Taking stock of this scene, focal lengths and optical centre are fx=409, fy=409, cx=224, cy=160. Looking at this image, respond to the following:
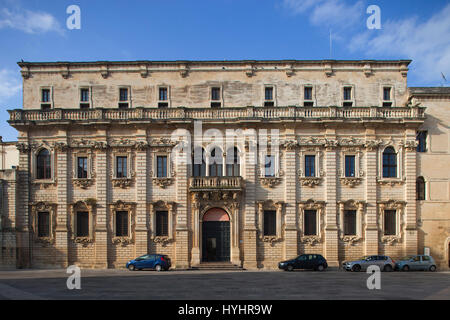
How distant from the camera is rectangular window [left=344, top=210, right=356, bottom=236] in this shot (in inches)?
1366

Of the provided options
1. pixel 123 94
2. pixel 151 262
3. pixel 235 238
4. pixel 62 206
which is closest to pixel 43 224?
pixel 62 206

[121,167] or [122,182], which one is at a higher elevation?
[121,167]

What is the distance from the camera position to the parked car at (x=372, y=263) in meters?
31.5

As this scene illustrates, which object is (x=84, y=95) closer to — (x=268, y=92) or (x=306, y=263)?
(x=268, y=92)

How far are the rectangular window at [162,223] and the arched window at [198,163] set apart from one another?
14.0 feet

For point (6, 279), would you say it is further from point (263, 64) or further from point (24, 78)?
point (263, 64)

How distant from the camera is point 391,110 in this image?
35.0m

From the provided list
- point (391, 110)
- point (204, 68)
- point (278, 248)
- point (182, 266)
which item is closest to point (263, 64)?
point (204, 68)

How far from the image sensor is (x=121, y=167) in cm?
3497

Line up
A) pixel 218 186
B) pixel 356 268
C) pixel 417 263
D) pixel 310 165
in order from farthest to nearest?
pixel 310 165 → pixel 218 186 → pixel 417 263 → pixel 356 268

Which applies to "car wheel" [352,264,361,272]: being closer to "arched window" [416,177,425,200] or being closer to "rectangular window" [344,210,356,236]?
"rectangular window" [344,210,356,236]

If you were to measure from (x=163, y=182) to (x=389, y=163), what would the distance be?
19371 mm

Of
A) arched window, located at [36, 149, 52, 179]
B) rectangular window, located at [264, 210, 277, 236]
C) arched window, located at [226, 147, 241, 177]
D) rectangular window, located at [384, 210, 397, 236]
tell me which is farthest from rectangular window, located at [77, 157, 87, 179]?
rectangular window, located at [384, 210, 397, 236]

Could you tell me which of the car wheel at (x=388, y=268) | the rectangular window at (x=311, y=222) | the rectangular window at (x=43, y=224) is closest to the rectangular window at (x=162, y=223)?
the rectangular window at (x=43, y=224)
